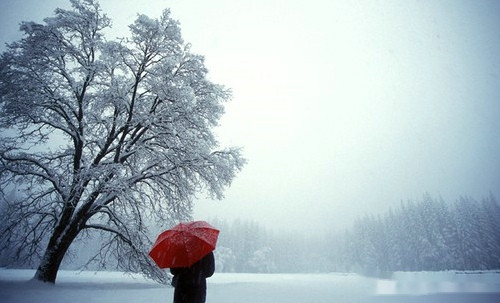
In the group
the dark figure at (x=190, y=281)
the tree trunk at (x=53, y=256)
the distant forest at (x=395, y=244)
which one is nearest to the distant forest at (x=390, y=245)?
the distant forest at (x=395, y=244)

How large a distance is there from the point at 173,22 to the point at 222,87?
134 inches

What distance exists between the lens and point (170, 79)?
1091 centimetres

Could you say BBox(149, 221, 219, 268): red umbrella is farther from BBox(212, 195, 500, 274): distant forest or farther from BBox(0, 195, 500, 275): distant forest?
BBox(212, 195, 500, 274): distant forest

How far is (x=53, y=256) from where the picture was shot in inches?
388

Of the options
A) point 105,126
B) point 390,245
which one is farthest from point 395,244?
point 105,126

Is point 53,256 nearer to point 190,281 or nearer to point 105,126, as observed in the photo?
point 105,126

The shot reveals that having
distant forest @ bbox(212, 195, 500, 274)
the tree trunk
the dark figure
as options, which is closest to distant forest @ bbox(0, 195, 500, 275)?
distant forest @ bbox(212, 195, 500, 274)

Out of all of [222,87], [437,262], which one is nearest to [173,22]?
[222,87]

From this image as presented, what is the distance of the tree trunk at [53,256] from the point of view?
970 centimetres

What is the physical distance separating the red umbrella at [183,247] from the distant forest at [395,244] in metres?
71.4

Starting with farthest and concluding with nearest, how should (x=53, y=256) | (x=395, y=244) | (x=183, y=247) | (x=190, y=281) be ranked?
(x=395, y=244) < (x=53, y=256) < (x=190, y=281) < (x=183, y=247)

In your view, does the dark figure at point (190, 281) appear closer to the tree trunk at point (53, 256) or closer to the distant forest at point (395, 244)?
the tree trunk at point (53, 256)

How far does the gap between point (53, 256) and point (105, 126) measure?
5.52 meters

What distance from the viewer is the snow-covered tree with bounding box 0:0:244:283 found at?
9945 mm
